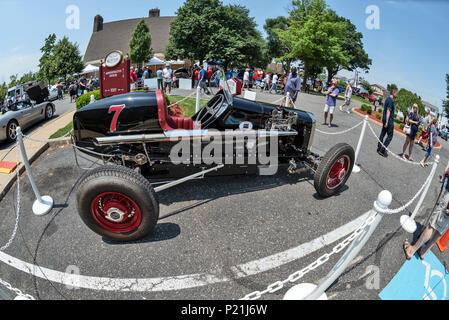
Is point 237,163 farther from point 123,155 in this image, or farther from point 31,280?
point 31,280

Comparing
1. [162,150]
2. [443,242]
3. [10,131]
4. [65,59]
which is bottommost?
[443,242]

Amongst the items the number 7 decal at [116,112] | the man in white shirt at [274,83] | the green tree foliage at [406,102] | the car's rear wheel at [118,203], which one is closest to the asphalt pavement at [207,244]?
the car's rear wheel at [118,203]

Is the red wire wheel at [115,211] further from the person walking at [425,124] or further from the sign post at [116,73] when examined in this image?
the person walking at [425,124]

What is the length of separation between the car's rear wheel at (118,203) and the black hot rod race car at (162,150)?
1cm

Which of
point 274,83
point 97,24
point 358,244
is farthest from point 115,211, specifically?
point 97,24

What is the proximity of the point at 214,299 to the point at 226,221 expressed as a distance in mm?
1198

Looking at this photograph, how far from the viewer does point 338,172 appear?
4.04 m

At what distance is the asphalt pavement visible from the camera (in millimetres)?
2484

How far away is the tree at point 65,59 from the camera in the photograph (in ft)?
95.5


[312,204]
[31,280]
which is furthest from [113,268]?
[312,204]

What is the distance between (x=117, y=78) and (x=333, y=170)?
15.5 feet

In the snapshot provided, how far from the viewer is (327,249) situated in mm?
3010

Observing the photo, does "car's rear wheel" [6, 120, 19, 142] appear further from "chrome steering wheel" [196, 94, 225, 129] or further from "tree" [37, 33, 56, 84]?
"tree" [37, 33, 56, 84]

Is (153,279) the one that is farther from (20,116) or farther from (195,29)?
(195,29)
